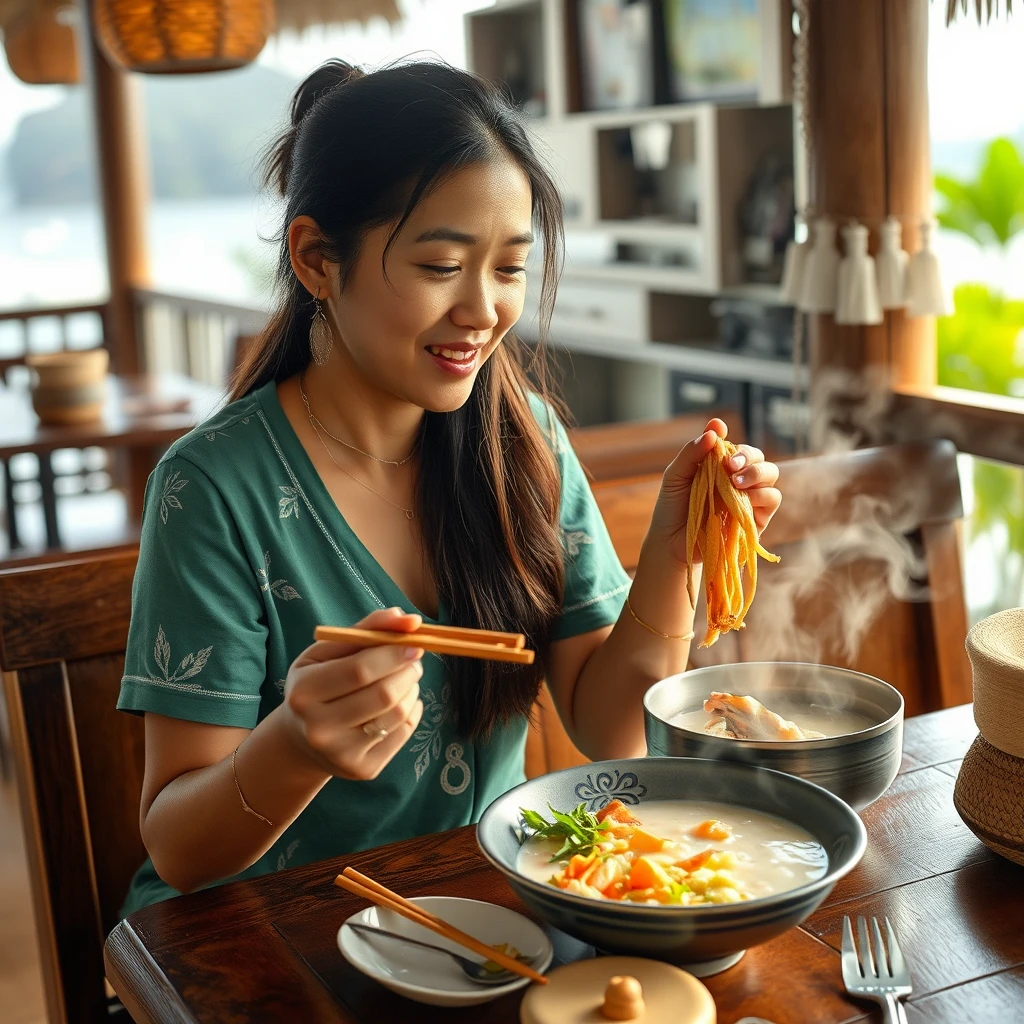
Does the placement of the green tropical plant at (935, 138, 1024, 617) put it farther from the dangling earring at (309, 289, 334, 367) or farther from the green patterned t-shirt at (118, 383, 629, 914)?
the dangling earring at (309, 289, 334, 367)

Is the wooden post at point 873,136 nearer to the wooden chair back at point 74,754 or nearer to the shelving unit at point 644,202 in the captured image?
the shelving unit at point 644,202

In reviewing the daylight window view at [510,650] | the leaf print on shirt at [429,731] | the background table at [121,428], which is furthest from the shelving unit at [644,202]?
the leaf print on shirt at [429,731]

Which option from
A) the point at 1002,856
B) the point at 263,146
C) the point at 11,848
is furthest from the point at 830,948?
the point at 11,848

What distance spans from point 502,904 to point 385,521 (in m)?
0.58

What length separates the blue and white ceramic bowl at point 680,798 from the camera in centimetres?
89

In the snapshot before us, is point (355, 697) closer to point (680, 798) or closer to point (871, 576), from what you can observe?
point (680, 798)

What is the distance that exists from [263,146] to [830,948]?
49.5 inches

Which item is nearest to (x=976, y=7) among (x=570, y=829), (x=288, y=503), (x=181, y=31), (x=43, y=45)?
(x=288, y=503)

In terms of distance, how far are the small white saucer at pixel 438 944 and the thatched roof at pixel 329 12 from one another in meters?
4.48

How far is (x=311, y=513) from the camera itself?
57.7 inches

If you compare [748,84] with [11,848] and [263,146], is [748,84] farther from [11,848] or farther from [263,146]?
[11,848]

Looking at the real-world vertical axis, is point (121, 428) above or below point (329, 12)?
below

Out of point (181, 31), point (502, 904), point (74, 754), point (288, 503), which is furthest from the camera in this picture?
point (181, 31)

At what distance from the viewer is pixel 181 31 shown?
11.3 ft
